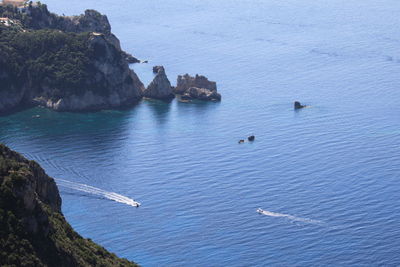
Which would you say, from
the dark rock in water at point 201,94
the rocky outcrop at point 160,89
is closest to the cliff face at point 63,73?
the rocky outcrop at point 160,89

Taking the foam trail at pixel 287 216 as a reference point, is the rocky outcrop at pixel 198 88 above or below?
above

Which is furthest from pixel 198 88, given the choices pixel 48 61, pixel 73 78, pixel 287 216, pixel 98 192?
pixel 287 216

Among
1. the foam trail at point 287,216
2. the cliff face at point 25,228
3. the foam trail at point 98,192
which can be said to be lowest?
the foam trail at point 287,216

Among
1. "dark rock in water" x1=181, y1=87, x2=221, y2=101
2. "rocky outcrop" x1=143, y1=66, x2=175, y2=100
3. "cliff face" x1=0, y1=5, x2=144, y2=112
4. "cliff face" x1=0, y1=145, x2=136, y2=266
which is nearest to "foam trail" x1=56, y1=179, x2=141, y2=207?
"cliff face" x1=0, y1=5, x2=144, y2=112

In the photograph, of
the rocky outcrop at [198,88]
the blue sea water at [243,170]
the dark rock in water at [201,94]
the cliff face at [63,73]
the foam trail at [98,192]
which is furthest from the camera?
the rocky outcrop at [198,88]

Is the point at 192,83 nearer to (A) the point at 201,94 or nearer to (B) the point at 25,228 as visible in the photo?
(A) the point at 201,94

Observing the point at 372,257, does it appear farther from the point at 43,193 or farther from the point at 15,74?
the point at 15,74

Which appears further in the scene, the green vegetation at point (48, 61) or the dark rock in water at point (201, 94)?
the dark rock in water at point (201, 94)

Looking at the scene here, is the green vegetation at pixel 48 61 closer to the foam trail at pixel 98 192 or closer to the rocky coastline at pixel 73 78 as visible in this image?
the rocky coastline at pixel 73 78
